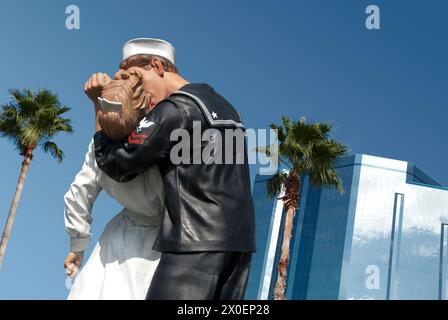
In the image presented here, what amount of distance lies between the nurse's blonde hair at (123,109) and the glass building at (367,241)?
5984 centimetres

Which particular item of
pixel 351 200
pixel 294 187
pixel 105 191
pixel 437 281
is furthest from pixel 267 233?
pixel 105 191

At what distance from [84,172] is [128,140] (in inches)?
17.6

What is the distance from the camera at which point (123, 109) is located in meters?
3.41

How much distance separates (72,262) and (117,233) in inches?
14.1

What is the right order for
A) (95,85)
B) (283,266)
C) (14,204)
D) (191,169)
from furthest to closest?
(14,204), (283,266), (95,85), (191,169)

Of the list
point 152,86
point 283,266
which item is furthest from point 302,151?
point 152,86

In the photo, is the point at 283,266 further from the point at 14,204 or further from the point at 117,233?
the point at 117,233

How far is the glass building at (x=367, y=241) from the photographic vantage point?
62.3 metres

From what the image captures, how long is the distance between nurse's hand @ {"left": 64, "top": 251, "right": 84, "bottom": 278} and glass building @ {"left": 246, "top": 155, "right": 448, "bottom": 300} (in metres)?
59.5

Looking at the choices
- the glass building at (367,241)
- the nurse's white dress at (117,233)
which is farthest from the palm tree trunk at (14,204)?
the glass building at (367,241)

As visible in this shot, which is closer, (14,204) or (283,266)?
(283,266)

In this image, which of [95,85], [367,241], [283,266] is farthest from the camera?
[367,241]

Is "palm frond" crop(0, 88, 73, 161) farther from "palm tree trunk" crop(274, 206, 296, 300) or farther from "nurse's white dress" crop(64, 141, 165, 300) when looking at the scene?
"nurse's white dress" crop(64, 141, 165, 300)

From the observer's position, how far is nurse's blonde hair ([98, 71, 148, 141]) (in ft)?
11.1
